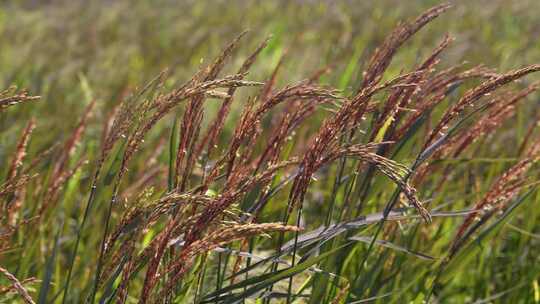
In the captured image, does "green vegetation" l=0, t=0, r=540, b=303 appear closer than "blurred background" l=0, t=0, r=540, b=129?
Yes

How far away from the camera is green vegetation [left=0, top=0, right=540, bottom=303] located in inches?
54.7

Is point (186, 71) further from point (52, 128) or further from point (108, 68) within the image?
point (52, 128)

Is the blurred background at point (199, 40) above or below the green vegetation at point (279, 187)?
above

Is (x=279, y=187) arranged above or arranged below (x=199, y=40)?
below

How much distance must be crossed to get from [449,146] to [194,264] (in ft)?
2.29

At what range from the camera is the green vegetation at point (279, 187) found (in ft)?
4.56

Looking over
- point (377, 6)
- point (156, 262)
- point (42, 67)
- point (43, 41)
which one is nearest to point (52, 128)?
point (42, 67)

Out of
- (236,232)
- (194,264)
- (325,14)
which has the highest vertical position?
(325,14)

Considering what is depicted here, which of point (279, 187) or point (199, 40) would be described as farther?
point (199, 40)

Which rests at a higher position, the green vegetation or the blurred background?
the blurred background

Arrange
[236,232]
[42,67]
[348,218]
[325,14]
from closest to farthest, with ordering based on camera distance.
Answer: [236,232]
[348,218]
[42,67]
[325,14]

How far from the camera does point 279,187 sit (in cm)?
177

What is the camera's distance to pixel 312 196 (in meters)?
3.03

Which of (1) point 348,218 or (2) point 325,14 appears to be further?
(2) point 325,14
